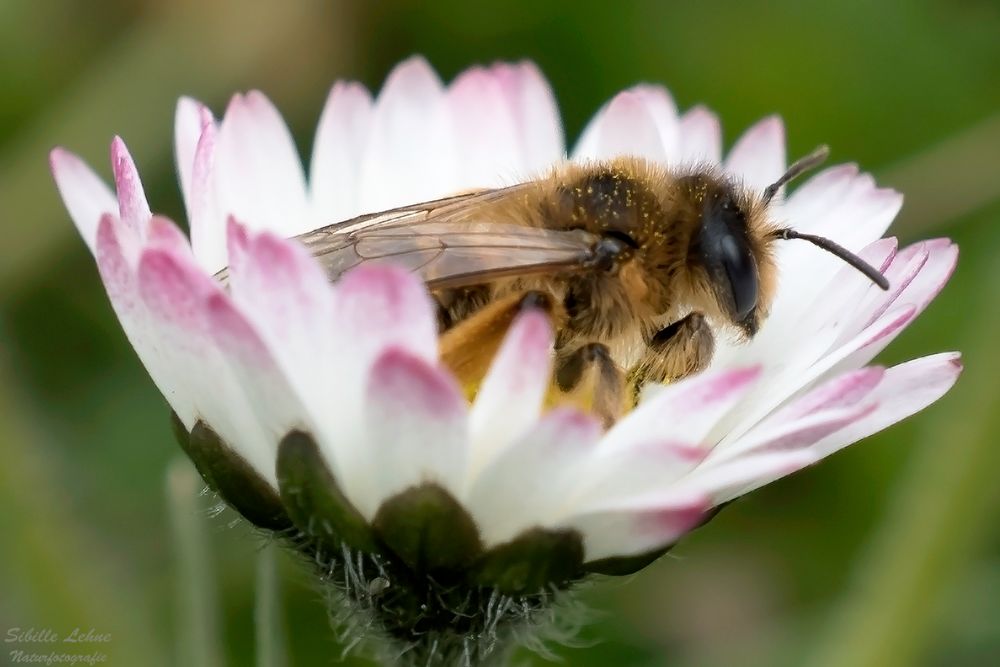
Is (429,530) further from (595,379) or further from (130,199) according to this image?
(130,199)

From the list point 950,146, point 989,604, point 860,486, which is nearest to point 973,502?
point 989,604

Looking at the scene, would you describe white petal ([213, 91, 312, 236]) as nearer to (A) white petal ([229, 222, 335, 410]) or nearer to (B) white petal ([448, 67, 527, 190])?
(B) white petal ([448, 67, 527, 190])

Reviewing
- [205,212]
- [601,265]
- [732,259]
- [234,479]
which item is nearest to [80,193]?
[205,212]

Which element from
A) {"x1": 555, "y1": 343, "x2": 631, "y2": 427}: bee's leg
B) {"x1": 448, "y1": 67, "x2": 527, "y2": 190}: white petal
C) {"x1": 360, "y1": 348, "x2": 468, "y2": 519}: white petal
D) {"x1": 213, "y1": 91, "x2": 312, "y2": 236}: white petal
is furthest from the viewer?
{"x1": 448, "y1": 67, "x2": 527, "y2": 190}: white petal

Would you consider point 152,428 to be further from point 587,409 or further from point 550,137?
point 587,409

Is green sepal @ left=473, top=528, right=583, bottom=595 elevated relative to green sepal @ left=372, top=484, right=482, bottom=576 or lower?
lower

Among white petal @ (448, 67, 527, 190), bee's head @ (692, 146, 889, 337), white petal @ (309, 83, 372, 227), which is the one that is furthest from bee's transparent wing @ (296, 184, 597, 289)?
white petal @ (448, 67, 527, 190)

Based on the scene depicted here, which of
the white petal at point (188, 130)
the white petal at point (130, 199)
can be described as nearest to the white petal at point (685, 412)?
the white petal at point (130, 199)
